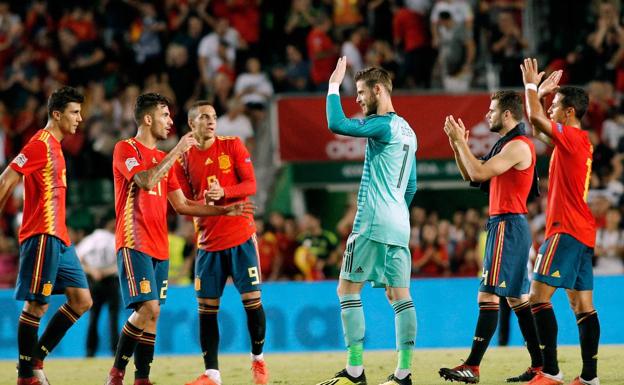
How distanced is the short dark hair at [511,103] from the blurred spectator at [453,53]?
841cm

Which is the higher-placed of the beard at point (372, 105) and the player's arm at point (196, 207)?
the beard at point (372, 105)

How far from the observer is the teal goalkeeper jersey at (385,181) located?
8.63m

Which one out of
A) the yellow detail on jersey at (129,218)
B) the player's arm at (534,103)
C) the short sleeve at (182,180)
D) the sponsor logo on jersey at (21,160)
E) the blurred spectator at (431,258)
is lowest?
the blurred spectator at (431,258)

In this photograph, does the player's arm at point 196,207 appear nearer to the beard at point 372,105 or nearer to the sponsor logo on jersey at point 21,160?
the sponsor logo on jersey at point 21,160

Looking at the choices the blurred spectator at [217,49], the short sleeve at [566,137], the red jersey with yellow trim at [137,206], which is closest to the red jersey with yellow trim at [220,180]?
the red jersey with yellow trim at [137,206]

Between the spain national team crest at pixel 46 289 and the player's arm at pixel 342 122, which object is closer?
the player's arm at pixel 342 122

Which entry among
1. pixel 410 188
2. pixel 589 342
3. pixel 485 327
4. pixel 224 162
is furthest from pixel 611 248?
pixel 224 162

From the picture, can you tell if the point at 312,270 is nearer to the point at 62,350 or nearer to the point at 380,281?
the point at 62,350

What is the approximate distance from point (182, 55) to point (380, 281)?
448 inches

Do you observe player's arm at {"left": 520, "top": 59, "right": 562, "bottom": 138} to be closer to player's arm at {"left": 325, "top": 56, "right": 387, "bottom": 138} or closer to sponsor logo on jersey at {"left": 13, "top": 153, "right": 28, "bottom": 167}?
player's arm at {"left": 325, "top": 56, "right": 387, "bottom": 138}

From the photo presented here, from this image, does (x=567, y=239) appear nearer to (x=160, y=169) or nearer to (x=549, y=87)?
(x=549, y=87)

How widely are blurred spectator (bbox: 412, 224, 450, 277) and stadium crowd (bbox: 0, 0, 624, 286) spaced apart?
2 cm

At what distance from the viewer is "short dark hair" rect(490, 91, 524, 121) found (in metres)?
9.35

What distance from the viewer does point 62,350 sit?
47.5ft
